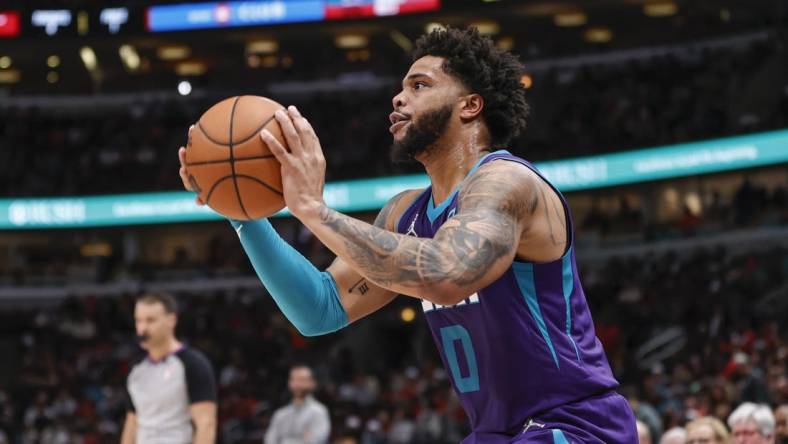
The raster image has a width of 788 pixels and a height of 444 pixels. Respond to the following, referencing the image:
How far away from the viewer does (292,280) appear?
3.75m

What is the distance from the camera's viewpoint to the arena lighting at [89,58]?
27.9m

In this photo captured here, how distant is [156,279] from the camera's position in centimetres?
2598

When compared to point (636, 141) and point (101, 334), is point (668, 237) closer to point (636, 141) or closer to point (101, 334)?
point (636, 141)

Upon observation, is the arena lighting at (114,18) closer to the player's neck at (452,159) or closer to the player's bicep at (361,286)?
the player's bicep at (361,286)

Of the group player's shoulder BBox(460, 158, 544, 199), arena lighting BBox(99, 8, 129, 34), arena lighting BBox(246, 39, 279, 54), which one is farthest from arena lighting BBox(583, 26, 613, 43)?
player's shoulder BBox(460, 158, 544, 199)

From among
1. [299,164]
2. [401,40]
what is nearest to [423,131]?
[299,164]

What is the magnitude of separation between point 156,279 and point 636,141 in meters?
10.8

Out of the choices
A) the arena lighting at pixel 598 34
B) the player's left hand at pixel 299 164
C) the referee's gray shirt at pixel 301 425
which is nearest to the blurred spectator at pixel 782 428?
the referee's gray shirt at pixel 301 425

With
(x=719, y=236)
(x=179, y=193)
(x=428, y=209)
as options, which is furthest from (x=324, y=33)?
(x=428, y=209)

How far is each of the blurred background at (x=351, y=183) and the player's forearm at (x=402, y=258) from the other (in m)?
11.2

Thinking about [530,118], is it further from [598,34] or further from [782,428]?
[782,428]

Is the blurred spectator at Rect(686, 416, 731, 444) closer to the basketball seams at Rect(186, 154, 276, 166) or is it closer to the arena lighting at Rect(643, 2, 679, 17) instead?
the basketball seams at Rect(186, 154, 276, 166)

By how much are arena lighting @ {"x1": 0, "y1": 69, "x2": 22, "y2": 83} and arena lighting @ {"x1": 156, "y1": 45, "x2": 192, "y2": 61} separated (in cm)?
431

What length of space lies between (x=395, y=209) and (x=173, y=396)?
3.17 metres
